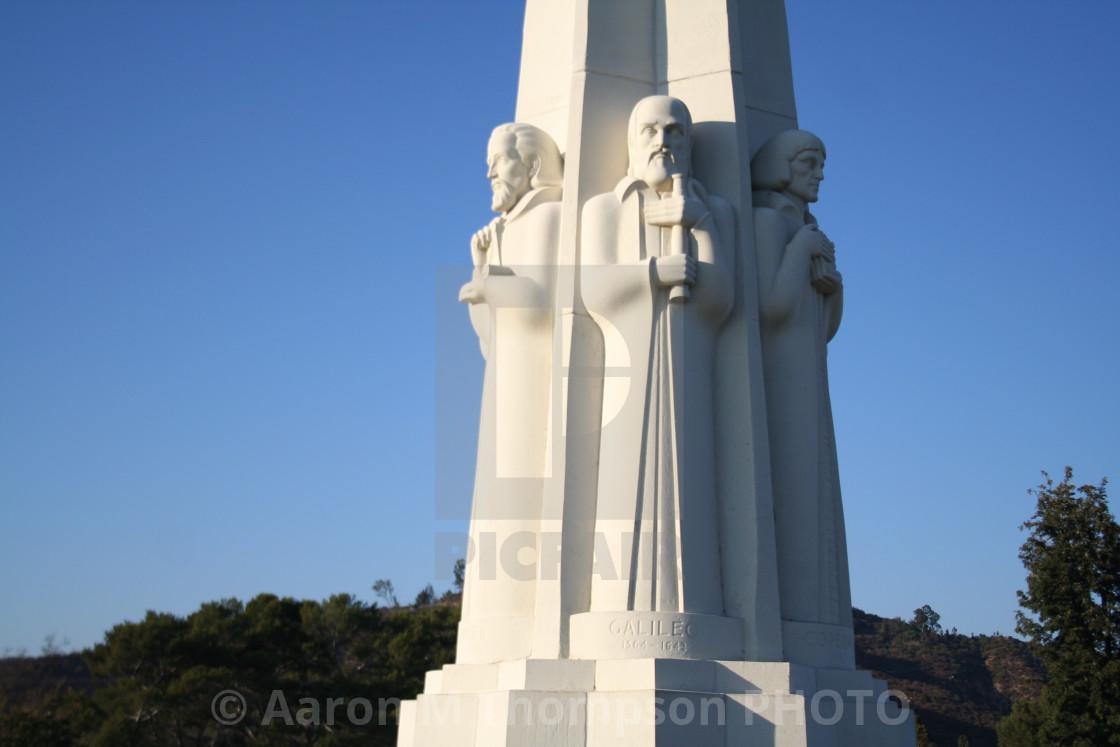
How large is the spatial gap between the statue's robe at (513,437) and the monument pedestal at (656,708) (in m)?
0.62

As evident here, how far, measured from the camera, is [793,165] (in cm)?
902

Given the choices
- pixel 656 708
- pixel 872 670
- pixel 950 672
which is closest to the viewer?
pixel 656 708

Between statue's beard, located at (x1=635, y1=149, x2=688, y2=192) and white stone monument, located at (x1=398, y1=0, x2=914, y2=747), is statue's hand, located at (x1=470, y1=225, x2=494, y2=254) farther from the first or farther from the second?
statue's beard, located at (x1=635, y1=149, x2=688, y2=192)

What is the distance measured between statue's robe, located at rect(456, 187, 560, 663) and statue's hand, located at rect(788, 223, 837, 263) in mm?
1921

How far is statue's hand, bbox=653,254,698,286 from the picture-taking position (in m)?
7.82

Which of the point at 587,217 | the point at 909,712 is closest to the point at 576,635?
the point at 909,712

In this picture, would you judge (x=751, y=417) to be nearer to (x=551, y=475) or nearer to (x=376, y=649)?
(x=551, y=475)

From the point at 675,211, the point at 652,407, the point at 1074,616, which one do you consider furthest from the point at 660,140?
the point at 1074,616

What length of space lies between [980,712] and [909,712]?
116 ft

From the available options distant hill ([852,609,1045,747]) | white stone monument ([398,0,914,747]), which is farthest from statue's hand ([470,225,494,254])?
distant hill ([852,609,1045,747])

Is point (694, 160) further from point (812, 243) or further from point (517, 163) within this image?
point (517, 163)

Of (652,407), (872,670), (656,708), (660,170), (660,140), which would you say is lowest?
(656,708)

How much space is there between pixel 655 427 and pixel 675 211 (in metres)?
1.65

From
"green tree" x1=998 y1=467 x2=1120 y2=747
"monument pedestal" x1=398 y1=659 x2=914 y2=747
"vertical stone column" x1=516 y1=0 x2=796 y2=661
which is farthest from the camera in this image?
"green tree" x1=998 y1=467 x2=1120 y2=747
